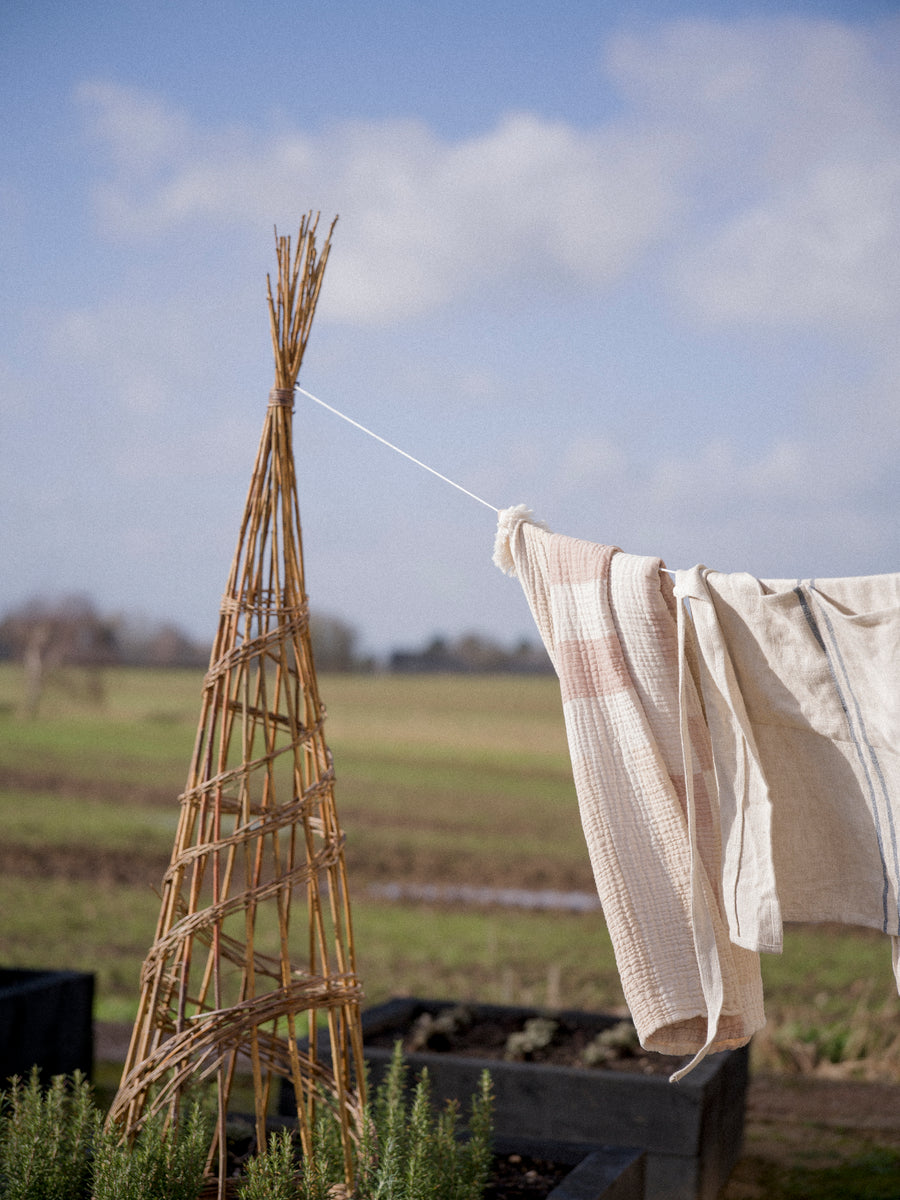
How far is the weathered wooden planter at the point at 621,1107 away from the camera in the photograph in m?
2.30

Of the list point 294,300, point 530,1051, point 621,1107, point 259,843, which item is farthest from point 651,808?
point 530,1051

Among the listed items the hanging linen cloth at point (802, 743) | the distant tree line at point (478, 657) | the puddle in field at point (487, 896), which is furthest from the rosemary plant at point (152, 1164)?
the distant tree line at point (478, 657)

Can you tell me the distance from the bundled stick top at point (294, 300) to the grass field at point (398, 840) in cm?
348

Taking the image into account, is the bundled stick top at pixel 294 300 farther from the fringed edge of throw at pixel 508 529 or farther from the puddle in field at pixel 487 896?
the puddle in field at pixel 487 896

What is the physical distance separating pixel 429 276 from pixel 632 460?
149 centimetres

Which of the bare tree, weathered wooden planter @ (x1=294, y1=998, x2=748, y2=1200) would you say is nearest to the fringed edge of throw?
weathered wooden planter @ (x1=294, y1=998, x2=748, y2=1200)

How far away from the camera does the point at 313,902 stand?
1.64m

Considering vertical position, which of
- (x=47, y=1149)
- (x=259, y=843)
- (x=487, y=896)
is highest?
(x=259, y=843)

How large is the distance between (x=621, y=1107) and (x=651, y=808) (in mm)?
1324

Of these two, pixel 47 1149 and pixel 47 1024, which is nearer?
pixel 47 1149

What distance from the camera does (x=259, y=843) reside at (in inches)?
60.7

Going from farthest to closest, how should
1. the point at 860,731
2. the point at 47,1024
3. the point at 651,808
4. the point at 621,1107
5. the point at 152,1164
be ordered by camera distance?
Result: the point at 47,1024 < the point at 621,1107 < the point at 152,1164 < the point at 651,808 < the point at 860,731

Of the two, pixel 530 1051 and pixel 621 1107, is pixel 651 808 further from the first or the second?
pixel 530 1051

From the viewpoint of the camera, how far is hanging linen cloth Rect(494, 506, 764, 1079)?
129 cm
